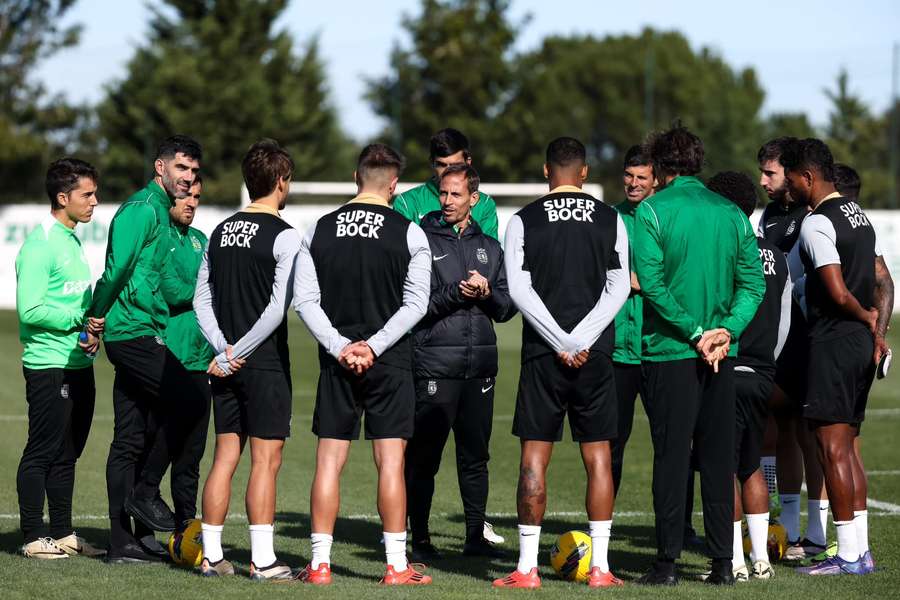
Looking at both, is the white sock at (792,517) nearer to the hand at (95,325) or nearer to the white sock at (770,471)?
the white sock at (770,471)

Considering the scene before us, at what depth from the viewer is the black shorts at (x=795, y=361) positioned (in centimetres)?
781

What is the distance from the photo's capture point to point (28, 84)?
45.2 meters

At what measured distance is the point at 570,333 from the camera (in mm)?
6879

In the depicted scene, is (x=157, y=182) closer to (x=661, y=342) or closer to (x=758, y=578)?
(x=661, y=342)

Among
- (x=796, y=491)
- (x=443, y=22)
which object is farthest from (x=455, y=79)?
(x=796, y=491)

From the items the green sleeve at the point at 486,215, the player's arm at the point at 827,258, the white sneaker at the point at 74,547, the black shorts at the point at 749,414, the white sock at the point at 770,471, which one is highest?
the green sleeve at the point at 486,215

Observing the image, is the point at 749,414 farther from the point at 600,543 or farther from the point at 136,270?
the point at 136,270

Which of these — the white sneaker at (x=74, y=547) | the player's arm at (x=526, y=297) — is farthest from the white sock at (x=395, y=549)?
the white sneaker at (x=74, y=547)

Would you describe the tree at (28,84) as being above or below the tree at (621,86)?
below

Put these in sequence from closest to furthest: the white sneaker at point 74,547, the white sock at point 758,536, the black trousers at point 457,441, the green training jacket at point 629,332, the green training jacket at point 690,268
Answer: the green training jacket at point 690,268 < the white sock at point 758,536 < the white sneaker at point 74,547 < the black trousers at point 457,441 < the green training jacket at point 629,332

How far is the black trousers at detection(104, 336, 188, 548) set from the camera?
756 cm

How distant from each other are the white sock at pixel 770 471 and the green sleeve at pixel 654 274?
6.39 feet

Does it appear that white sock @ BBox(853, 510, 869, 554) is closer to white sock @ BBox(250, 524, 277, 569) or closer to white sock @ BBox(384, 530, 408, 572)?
white sock @ BBox(384, 530, 408, 572)

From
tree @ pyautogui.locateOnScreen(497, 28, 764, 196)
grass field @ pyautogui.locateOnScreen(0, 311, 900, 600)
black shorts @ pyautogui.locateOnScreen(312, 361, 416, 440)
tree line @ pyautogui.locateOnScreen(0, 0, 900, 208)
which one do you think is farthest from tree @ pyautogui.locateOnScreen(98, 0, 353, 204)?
black shorts @ pyautogui.locateOnScreen(312, 361, 416, 440)
